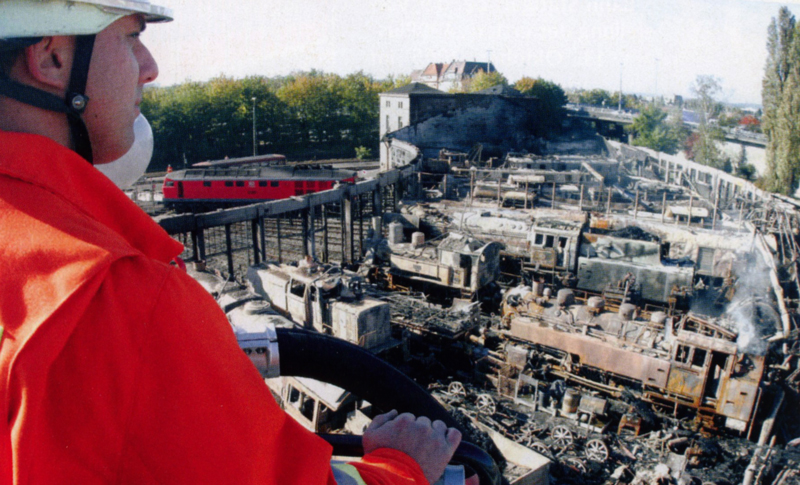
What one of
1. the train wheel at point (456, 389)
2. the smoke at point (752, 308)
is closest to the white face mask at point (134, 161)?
the train wheel at point (456, 389)

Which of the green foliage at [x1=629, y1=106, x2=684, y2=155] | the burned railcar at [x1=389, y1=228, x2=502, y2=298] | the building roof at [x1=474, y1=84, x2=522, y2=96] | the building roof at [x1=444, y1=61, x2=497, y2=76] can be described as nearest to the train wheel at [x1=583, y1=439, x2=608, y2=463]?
the burned railcar at [x1=389, y1=228, x2=502, y2=298]

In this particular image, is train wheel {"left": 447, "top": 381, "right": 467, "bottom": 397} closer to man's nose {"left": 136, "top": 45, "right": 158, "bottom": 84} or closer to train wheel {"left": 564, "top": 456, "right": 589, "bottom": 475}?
train wheel {"left": 564, "top": 456, "right": 589, "bottom": 475}

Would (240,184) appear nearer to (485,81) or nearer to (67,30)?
(67,30)

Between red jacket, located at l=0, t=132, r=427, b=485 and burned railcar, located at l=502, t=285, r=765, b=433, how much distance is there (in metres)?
10.6

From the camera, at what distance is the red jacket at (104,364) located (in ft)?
2.47

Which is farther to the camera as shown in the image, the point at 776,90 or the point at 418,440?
the point at 776,90

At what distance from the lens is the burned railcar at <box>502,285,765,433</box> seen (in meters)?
9.71

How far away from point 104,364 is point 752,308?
1368 cm

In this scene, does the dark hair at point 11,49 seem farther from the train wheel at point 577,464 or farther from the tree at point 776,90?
the tree at point 776,90

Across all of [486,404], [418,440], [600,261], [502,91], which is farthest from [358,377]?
[502,91]

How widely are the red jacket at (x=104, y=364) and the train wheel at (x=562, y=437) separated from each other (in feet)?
32.3

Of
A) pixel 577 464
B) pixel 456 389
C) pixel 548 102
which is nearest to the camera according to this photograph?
pixel 577 464

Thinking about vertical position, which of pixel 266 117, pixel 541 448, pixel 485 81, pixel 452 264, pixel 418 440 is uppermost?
pixel 485 81

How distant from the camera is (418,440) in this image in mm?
1270
